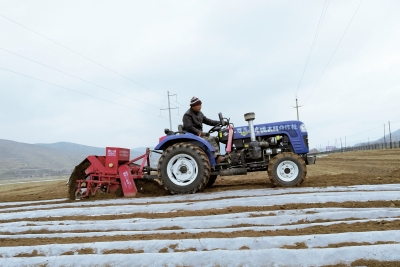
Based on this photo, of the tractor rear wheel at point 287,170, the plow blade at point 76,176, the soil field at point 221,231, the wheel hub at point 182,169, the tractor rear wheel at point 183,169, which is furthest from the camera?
the plow blade at point 76,176

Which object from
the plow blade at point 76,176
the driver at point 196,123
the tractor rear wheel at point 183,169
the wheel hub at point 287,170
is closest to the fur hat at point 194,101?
the driver at point 196,123

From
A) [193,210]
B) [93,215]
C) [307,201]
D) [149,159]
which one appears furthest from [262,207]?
[149,159]

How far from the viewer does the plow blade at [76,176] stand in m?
6.48

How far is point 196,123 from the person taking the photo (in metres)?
6.60

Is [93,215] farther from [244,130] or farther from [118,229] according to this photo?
[244,130]

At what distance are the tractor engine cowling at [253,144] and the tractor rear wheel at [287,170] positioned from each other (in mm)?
396

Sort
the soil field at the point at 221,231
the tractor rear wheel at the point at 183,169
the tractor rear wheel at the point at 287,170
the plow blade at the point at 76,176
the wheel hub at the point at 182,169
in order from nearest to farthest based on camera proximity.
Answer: the soil field at the point at 221,231 < the tractor rear wheel at the point at 287,170 < the tractor rear wheel at the point at 183,169 < the wheel hub at the point at 182,169 < the plow blade at the point at 76,176

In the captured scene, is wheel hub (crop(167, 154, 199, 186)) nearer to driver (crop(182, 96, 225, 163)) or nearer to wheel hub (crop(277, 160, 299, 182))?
driver (crop(182, 96, 225, 163))

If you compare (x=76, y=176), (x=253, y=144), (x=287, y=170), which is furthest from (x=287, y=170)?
(x=76, y=176)

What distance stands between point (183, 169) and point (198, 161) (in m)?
0.37

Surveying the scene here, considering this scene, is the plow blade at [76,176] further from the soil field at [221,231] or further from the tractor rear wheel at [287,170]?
the tractor rear wheel at [287,170]

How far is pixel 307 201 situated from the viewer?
447 centimetres

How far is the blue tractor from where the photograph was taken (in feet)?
19.6

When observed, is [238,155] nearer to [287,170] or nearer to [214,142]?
[214,142]
